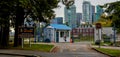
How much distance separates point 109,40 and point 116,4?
31593 mm

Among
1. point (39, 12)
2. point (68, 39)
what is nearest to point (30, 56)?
point (39, 12)

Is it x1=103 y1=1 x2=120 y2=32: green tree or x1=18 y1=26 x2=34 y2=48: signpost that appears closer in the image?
x1=103 y1=1 x2=120 y2=32: green tree

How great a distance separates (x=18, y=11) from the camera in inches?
1684

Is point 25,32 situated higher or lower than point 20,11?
lower

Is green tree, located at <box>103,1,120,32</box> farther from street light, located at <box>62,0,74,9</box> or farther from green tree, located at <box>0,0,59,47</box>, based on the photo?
street light, located at <box>62,0,74,9</box>

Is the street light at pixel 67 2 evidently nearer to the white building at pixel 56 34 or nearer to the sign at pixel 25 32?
the sign at pixel 25 32

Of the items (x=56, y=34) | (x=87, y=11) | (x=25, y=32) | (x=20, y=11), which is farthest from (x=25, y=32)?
(x=87, y=11)

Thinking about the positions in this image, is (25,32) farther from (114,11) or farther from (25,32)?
(114,11)

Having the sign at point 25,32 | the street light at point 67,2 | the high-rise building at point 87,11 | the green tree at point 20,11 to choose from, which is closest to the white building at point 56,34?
the street light at point 67,2

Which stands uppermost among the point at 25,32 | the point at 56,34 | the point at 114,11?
the point at 114,11

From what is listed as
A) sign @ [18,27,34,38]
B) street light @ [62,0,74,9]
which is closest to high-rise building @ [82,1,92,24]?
street light @ [62,0,74,9]

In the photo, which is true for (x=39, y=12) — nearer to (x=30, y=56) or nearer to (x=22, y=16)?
(x=22, y=16)

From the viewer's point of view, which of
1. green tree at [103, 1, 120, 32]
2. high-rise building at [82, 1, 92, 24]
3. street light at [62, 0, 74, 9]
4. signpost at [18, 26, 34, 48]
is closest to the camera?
green tree at [103, 1, 120, 32]

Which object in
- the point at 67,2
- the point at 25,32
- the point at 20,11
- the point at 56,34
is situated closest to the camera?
the point at 25,32
